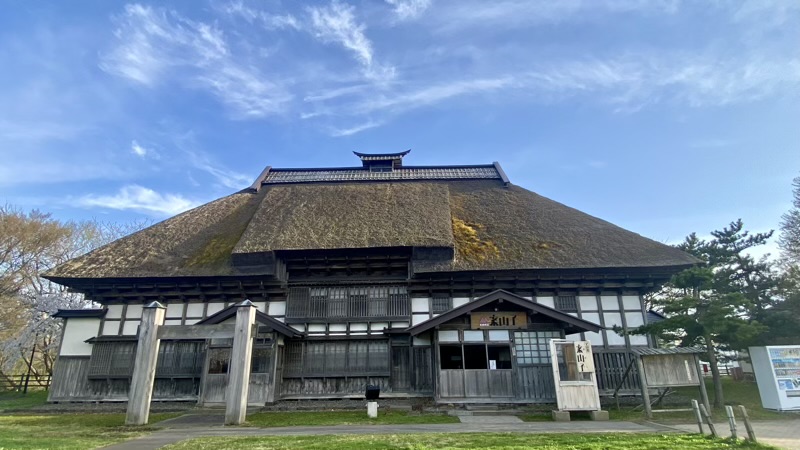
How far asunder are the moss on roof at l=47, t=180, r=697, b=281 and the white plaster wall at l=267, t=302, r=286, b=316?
152cm

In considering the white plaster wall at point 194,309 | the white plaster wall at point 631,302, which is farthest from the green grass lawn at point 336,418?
the white plaster wall at point 631,302

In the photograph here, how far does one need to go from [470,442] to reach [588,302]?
9.83 meters

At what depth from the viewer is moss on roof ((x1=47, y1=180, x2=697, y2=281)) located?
50.8 ft

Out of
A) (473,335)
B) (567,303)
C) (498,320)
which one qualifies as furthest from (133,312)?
(567,303)

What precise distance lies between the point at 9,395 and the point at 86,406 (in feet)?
34.2

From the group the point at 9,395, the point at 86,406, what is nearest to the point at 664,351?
the point at 86,406

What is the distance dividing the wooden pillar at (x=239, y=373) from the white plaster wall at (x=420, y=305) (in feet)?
21.3

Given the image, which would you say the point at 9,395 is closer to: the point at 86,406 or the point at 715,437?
the point at 86,406

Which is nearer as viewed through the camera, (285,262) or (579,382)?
(579,382)

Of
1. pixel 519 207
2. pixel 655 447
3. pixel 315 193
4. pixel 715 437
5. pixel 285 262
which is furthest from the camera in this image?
pixel 315 193

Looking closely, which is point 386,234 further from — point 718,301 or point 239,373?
point 718,301

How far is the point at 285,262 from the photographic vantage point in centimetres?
1603

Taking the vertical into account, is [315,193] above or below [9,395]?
above

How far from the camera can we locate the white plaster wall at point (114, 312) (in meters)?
15.9
